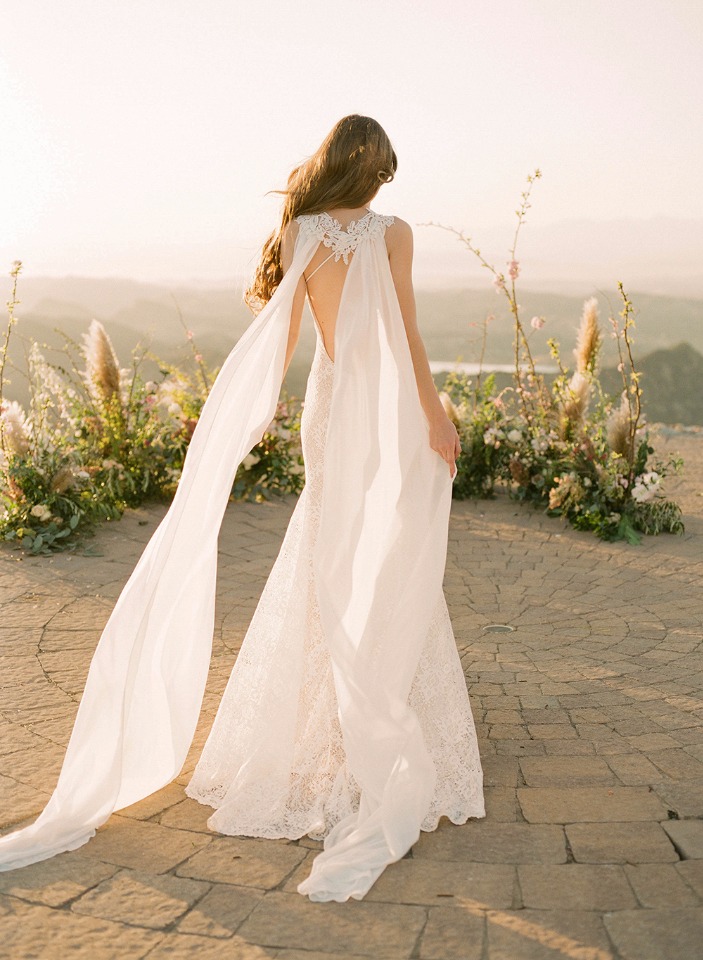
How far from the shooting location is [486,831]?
119 inches

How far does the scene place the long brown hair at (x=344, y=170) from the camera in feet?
10.2

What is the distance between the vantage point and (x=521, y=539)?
6828 millimetres

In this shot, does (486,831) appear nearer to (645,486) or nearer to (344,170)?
(344,170)

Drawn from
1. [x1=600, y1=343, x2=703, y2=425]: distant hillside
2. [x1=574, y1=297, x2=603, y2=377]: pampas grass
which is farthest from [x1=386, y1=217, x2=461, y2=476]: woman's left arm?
[x1=600, y1=343, x2=703, y2=425]: distant hillside

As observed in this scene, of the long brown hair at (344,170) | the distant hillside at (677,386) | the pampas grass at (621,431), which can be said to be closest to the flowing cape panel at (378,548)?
the long brown hair at (344,170)

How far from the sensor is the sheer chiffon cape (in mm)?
3021

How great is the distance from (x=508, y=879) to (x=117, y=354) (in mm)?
6393

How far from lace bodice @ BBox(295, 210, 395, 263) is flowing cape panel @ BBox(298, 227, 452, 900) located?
0.04 meters

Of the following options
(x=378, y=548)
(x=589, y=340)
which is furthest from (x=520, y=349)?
(x=378, y=548)

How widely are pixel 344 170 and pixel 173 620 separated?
66.2 inches

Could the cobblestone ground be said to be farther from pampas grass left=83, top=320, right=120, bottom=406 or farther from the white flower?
pampas grass left=83, top=320, right=120, bottom=406

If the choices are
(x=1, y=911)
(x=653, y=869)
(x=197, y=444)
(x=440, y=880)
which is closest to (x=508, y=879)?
(x=440, y=880)

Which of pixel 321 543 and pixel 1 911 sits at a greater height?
pixel 321 543

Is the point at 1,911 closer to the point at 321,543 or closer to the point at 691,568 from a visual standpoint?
the point at 321,543
